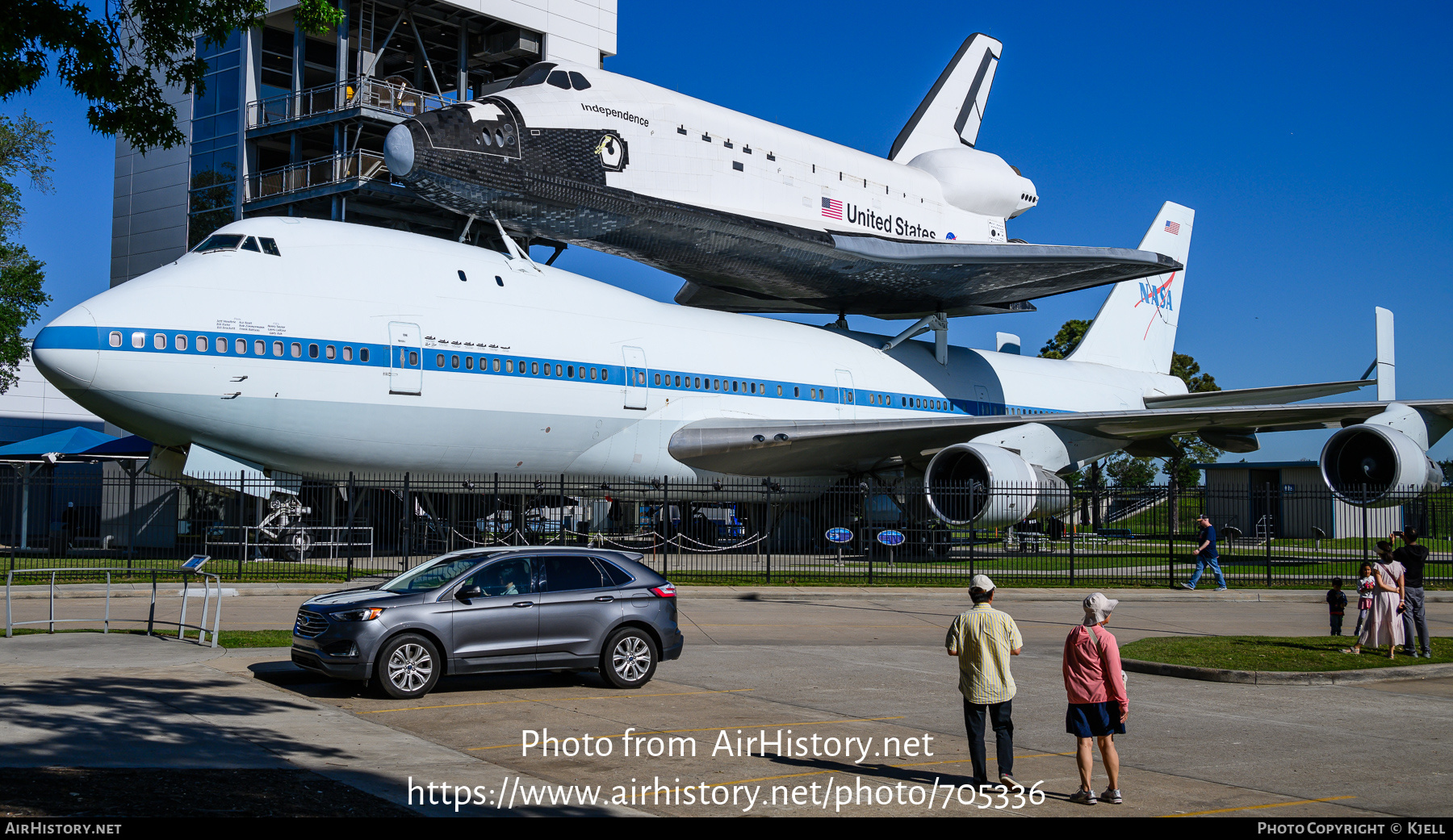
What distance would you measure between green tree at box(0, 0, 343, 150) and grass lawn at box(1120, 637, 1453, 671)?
11193mm

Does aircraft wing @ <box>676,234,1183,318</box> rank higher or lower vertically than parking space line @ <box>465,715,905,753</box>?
higher

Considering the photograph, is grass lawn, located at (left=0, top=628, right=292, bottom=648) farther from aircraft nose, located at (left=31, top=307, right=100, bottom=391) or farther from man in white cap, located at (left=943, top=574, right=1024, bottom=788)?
man in white cap, located at (left=943, top=574, right=1024, bottom=788)

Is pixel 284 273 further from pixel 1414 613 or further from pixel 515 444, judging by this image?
pixel 1414 613

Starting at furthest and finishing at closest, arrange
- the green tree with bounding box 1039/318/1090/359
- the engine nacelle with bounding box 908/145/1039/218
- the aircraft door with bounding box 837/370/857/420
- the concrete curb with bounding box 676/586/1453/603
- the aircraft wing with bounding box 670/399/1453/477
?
the green tree with bounding box 1039/318/1090/359 < the engine nacelle with bounding box 908/145/1039/218 < the aircraft door with bounding box 837/370/857/420 < the aircraft wing with bounding box 670/399/1453/477 < the concrete curb with bounding box 676/586/1453/603

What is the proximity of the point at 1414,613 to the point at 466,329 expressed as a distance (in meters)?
15.2

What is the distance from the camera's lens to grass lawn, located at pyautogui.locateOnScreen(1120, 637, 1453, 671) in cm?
1239

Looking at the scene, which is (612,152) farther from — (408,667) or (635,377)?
(408,667)

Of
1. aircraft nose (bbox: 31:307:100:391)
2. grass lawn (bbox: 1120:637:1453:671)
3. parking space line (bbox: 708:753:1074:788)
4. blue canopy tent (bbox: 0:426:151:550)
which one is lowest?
parking space line (bbox: 708:753:1074:788)

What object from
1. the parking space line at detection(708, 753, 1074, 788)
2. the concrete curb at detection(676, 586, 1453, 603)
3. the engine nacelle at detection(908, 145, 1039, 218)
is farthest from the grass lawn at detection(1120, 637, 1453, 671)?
the engine nacelle at detection(908, 145, 1039, 218)

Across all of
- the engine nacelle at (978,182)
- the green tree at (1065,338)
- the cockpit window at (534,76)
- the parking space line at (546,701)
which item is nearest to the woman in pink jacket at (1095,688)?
the parking space line at (546,701)

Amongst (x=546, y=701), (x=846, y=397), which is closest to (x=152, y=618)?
(x=546, y=701)

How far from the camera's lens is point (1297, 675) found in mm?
11773

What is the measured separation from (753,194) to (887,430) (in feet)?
21.8

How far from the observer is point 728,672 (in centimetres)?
1212
